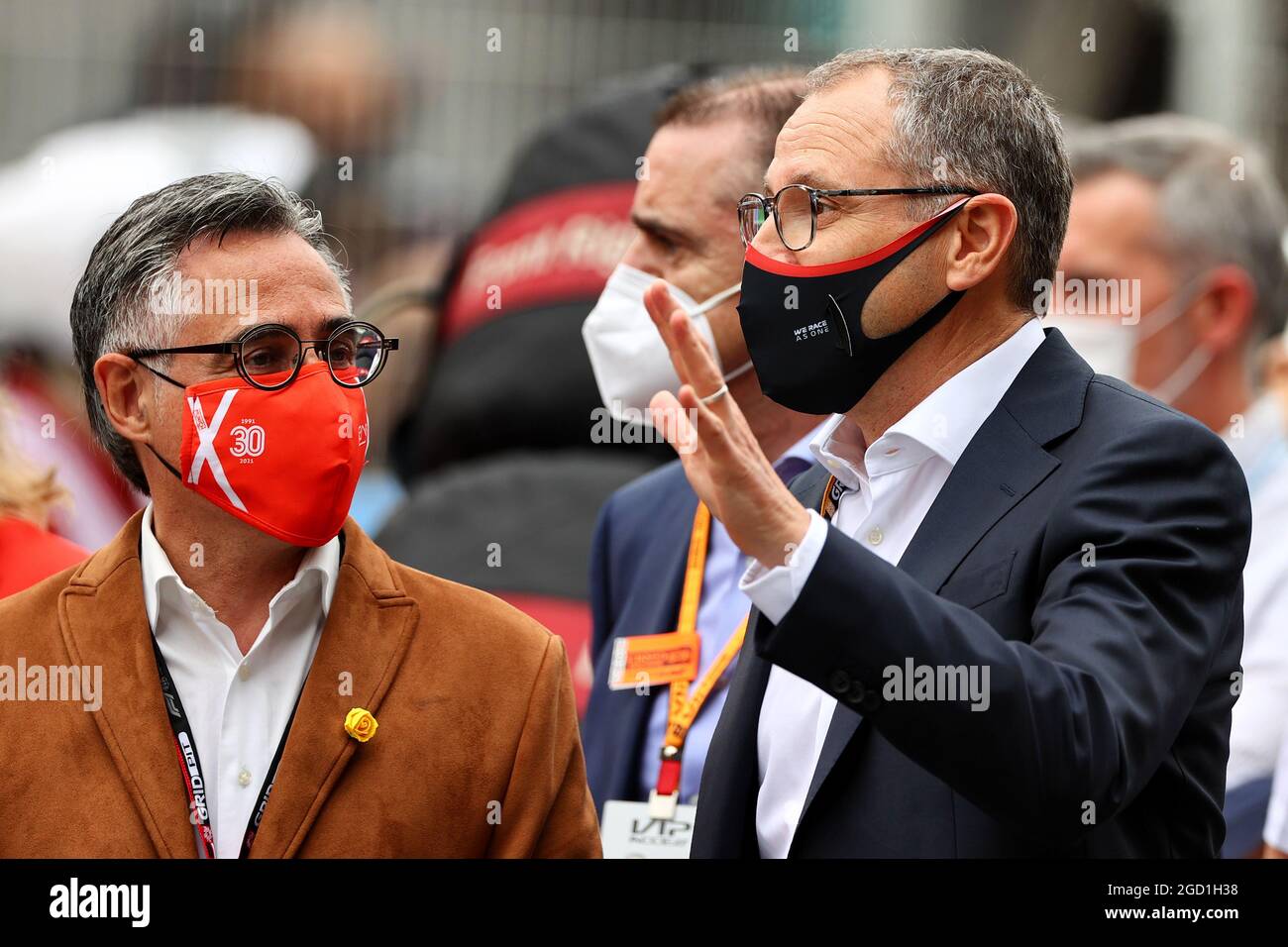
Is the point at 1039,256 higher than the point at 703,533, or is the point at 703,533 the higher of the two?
the point at 1039,256

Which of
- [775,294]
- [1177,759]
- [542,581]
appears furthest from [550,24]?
[1177,759]

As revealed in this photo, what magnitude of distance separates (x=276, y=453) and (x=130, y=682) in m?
0.40

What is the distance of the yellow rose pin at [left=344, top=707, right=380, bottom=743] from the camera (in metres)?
2.66

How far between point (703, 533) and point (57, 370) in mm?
3057

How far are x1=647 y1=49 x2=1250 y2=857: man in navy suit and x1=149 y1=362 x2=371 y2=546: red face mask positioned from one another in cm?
65

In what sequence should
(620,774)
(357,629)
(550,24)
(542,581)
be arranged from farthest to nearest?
(550,24) → (542,581) → (620,774) → (357,629)

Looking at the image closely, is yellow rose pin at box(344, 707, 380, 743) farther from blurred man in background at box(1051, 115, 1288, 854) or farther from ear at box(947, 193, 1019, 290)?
blurred man in background at box(1051, 115, 1288, 854)

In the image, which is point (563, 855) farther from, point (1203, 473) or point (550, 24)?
point (550, 24)

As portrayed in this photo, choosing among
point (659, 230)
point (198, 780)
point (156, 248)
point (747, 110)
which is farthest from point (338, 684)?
point (747, 110)

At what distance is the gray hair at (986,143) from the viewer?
2.73 m

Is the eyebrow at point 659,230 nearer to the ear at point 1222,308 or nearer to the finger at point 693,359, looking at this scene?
the finger at point 693,359

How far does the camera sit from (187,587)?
9.15 ft

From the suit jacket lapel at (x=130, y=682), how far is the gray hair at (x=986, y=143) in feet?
4.17
